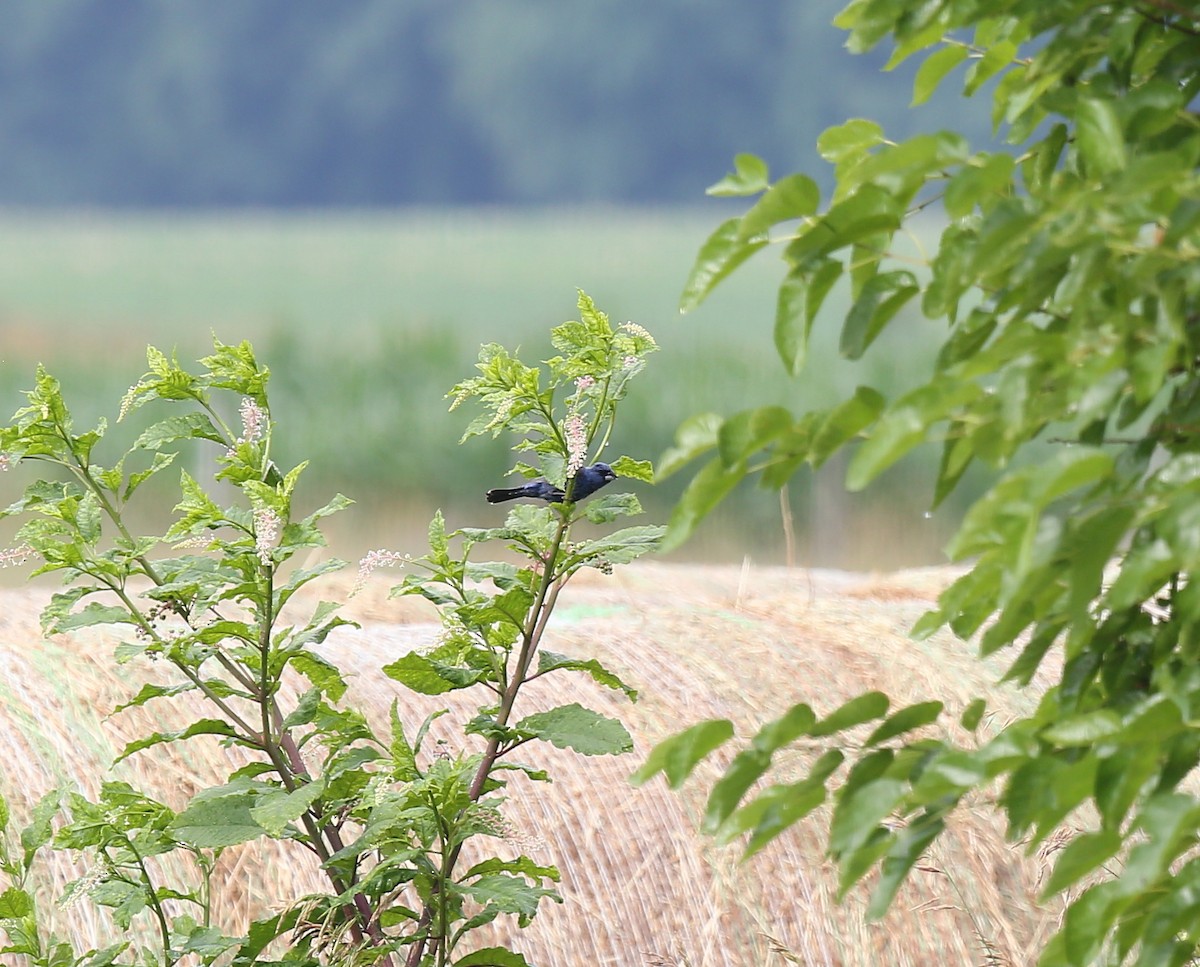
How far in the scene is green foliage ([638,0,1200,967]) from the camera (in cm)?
65

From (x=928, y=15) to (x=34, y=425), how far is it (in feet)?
3.20

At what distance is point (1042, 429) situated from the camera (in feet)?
2.56

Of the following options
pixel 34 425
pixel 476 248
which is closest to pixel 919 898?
pixel 34 425

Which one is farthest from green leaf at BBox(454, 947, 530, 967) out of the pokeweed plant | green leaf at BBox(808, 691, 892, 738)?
green leaf at BBox(808, 691, 892, 738)

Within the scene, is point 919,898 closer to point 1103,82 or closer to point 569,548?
point 569,548

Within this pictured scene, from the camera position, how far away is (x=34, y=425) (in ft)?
4.42

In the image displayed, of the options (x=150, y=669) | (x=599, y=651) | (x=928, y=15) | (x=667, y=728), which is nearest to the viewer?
(x=928, y=15)

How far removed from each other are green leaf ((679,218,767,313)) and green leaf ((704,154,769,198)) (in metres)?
0.03

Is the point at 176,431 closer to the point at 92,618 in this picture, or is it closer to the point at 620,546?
the point at 92,618

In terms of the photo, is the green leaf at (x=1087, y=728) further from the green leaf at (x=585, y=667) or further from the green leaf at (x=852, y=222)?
the green leaf at (x=585, y=667)

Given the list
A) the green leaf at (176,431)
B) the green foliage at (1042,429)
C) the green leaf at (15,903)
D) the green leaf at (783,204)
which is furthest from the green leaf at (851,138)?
the green leaf at (15,903)

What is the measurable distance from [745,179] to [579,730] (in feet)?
2.19

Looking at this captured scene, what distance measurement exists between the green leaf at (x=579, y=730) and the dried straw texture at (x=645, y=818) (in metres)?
0.56

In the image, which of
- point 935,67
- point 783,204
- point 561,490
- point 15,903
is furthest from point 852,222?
point 15,903
